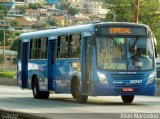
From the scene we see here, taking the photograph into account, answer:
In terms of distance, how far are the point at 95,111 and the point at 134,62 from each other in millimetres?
4218

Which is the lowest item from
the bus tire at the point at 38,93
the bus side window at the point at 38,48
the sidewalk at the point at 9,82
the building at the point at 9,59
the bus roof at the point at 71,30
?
the building at the point at 9,59

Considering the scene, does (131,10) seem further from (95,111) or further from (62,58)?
(95,111)

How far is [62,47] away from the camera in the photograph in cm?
2884

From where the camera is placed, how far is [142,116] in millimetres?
19594

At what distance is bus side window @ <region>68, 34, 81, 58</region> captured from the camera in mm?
27266

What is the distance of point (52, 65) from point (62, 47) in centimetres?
157

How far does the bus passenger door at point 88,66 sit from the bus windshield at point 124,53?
349mm

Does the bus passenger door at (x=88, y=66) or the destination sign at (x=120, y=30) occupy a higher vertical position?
the destination sign at (x=120, y=30)

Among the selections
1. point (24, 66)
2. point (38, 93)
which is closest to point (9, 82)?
point (24, 66)

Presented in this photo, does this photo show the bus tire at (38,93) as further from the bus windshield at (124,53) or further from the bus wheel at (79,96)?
the bus windshield at (124,53)

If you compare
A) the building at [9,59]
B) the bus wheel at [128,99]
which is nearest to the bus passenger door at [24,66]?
the bus wheel at [128,99]

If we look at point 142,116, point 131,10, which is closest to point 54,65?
point 142,116

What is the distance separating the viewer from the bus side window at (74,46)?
89.5ft

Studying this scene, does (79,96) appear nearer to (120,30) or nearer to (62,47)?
(62,47)
